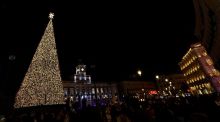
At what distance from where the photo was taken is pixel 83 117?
20.9ft

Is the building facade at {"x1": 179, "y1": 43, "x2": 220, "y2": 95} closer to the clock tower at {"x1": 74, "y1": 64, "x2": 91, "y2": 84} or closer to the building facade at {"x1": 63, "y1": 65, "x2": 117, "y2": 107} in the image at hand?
the building facade at {"x1": 63, "y1": 65, "x2": 117, "y2": 107}

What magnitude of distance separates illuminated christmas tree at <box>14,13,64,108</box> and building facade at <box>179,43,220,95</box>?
50045mm

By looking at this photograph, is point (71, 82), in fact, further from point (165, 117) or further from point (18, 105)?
point (165, 117)

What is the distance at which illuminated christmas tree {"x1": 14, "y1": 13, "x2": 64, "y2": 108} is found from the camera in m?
16.2

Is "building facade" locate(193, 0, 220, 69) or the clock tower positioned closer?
"building facade" locate(193, 0, 220, 69)

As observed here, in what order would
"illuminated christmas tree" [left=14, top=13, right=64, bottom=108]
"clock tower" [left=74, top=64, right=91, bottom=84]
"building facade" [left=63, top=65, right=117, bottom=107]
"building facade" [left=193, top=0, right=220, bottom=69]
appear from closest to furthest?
"building facade" [left=193, top=0, right=220, bottom=69]
"illuminated christmas tree" [left=14, top=13, right=64, bottom=108]
"building facade" [left=63, top=65, right=117, bottom=107]
"clock tower" [left=74, top=64, right=91, bottom=84]

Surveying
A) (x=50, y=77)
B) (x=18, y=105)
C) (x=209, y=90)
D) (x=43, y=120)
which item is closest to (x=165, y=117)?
(x=43, y=120)

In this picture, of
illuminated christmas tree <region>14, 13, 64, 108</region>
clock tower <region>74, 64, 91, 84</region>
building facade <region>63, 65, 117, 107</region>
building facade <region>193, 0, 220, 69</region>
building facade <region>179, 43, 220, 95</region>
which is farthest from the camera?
clock tower <region>74, 64, 91, 84</region>

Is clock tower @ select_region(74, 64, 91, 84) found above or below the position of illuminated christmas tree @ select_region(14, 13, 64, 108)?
above

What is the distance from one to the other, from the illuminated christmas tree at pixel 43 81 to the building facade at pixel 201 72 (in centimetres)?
5004

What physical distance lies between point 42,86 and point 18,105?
2.55 meters

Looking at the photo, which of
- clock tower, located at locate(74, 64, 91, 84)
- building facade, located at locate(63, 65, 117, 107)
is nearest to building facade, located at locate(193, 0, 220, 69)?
building facade, located at locate(63, 65, 117, 107)

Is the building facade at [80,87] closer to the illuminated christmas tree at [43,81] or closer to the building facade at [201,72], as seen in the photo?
the building facade at [201,72]

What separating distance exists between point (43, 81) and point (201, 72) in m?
62.2
